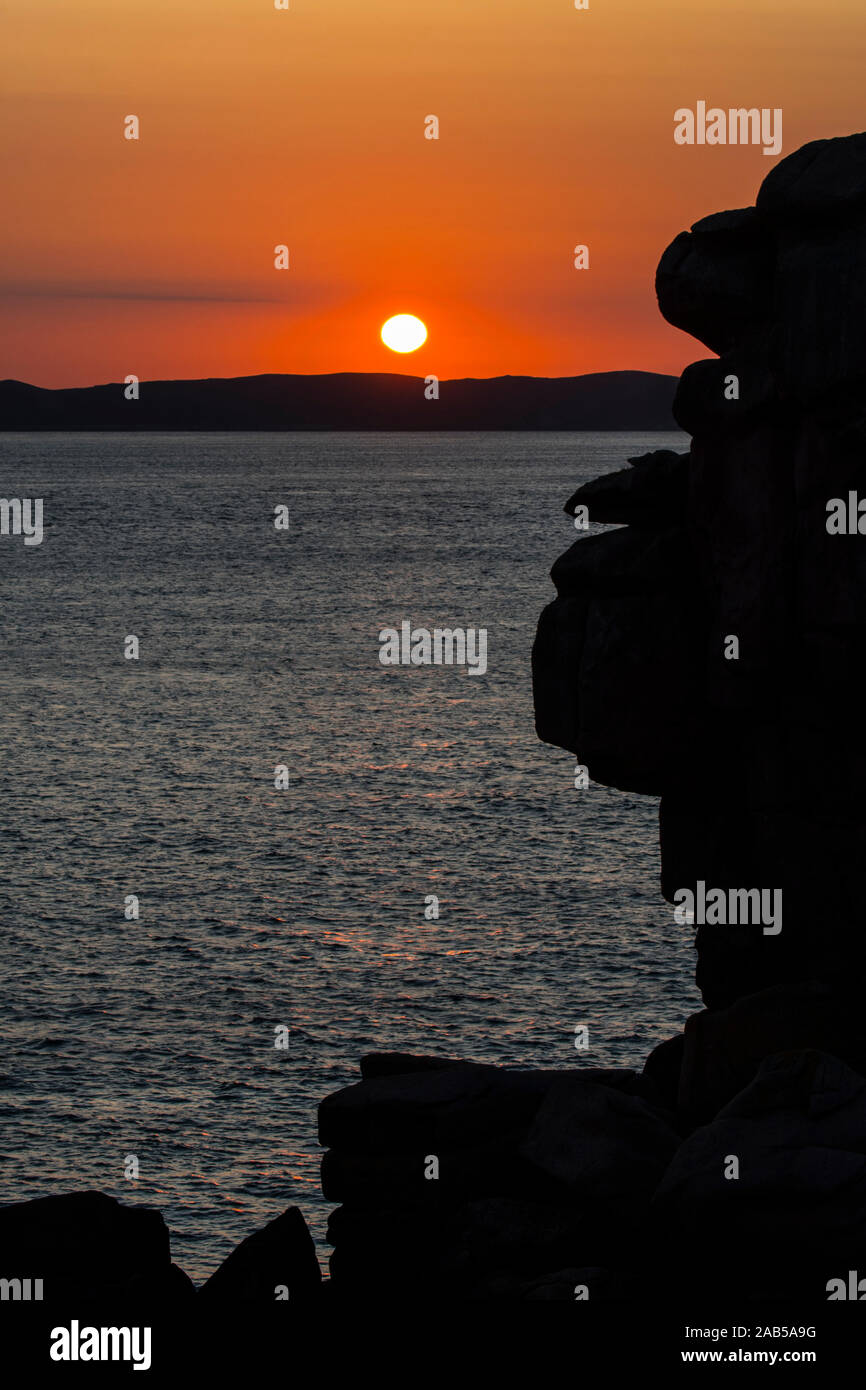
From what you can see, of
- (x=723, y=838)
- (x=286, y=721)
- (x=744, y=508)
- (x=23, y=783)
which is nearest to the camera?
(x=744, y=508)

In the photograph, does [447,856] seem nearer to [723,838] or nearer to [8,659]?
[723,838]

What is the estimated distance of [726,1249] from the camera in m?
23.5

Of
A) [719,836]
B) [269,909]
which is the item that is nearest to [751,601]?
[719,836]

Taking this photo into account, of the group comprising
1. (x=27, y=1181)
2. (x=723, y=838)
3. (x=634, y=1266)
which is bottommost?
(x=27, y=1181)

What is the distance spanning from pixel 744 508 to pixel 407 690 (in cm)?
6251

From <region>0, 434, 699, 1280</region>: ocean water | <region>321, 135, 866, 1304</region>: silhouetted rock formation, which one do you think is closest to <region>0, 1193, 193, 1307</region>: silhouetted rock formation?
<region>321, 135, 866, 1304</region>: silhouetted rock formation

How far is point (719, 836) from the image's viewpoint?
3159 centimetres

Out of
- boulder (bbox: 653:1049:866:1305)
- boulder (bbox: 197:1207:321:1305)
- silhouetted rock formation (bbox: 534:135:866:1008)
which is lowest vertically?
boulder (bbox: 197:1207:321:1305)

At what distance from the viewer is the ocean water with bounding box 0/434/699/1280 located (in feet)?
126

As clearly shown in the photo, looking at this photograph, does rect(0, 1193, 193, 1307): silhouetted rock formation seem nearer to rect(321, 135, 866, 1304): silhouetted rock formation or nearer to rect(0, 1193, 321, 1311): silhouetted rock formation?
rect(0, 1193, 321, 1311): silhouetted rock formation

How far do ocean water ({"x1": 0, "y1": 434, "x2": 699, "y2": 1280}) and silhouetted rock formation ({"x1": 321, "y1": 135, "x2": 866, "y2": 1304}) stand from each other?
6.52 m

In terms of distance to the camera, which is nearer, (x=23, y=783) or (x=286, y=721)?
(x=23, y=783)

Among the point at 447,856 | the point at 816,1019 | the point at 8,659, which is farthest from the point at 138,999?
the point at 8,659

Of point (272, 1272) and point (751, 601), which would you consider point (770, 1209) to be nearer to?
point (272, 1272)
